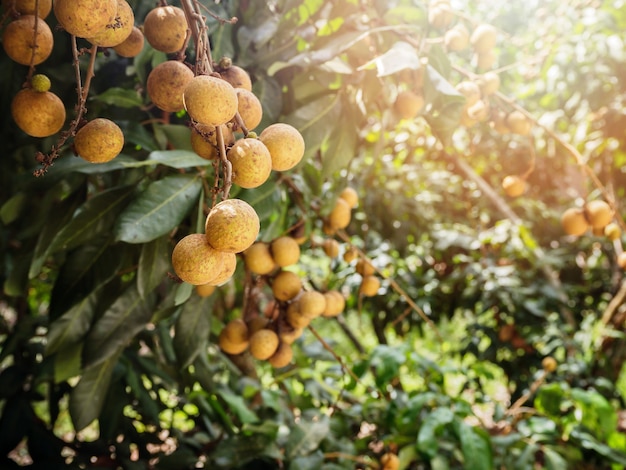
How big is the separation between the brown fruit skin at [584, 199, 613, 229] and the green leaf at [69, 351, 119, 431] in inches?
43.3

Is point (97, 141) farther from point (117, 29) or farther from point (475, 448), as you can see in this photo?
point (475, 448)

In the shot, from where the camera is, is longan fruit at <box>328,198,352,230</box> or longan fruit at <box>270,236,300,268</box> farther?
longan fruit at <box>328,198,352,230</box>

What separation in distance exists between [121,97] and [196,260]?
49cm

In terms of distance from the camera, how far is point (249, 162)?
44cm

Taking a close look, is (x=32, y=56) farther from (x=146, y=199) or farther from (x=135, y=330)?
(x=135, y=330)

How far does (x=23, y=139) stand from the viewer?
96 cm

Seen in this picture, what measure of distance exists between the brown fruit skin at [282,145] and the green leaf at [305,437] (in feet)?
2.48

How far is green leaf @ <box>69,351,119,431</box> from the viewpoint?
925 millimetres

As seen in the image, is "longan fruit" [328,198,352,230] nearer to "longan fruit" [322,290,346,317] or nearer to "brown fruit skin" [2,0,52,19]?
"longan fruit" [322,290,346,317]

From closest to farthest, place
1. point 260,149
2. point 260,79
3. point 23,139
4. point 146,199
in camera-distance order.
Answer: point 260,149 → point 146,199 → point 260,79 → point 23,139

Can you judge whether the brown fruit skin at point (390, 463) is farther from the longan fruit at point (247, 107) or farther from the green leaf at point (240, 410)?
the longan fruit at point (247, 107)

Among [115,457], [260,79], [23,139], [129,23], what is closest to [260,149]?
[129,23]

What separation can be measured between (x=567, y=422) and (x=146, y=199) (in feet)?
4.07

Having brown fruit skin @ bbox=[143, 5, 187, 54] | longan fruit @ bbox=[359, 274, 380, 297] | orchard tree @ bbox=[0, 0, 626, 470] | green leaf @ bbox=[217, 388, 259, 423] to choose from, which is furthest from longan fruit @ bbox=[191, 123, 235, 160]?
green leaf @ bbox=[217, 388, 259, 423]
